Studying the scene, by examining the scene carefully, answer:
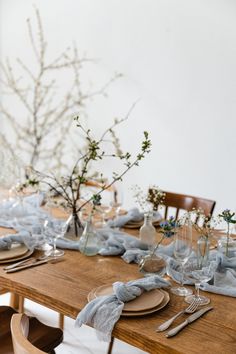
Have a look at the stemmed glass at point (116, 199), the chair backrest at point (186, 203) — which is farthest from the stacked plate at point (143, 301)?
the chair backrest at point (186, 203)

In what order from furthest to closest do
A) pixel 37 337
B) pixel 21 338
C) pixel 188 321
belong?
pixel 37 337, pixel 188 321, pixel 21 338

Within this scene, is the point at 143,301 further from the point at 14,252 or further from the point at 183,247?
the point at 14,252

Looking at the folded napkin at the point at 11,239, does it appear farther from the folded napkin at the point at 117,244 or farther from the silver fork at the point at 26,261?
the folded napkin at the point at 117,244

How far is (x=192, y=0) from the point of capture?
321 centimetres

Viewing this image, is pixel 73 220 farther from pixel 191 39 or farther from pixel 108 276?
pixel 191 39

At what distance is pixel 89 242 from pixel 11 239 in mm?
309

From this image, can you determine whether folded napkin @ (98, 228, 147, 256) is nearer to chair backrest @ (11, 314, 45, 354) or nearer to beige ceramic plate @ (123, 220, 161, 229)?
beige ceramic plate @ (123, 220, 161, 229)

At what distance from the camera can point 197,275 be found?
1.33 meters

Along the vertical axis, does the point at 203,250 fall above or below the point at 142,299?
above

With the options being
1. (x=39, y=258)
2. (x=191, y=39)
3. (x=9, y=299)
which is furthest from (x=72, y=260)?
(x=191, y=39)

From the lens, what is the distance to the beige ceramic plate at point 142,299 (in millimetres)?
1257

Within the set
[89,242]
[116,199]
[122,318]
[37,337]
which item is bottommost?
[37,337]

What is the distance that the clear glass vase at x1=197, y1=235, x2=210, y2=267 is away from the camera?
54.2 inches

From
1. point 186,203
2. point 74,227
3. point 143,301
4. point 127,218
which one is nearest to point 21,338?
point 143,301
